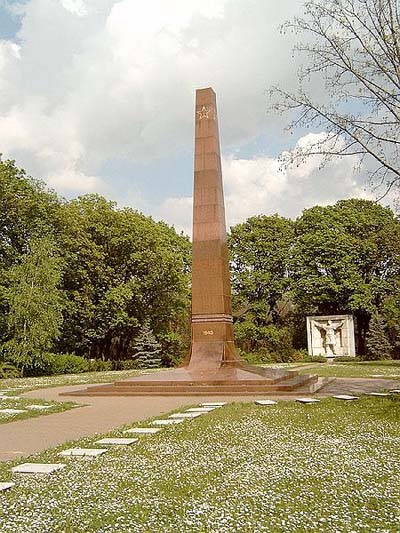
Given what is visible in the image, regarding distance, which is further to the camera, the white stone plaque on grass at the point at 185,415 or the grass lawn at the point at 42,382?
the grass lawn at the point at 42,382

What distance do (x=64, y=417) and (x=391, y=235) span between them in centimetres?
2612

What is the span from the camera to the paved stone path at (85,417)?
7211 millimetres

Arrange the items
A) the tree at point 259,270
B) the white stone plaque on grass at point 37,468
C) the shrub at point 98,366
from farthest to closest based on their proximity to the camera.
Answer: the tree at point 259,270, the shrub at point 98,366, the white stone plaque on grass at point 37,468

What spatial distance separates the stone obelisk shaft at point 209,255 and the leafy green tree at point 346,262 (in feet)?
67.8

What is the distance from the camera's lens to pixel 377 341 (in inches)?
1335

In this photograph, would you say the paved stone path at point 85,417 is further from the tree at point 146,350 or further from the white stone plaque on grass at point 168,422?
the tree at point 146,350

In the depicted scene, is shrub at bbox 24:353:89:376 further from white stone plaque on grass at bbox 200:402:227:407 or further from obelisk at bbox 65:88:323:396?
Answer: white stone plaque on grass at bbox 200:402:227:407

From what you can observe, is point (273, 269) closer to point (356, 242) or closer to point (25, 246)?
point (356, 242)

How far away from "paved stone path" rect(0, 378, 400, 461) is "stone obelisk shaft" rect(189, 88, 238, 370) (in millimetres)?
3280

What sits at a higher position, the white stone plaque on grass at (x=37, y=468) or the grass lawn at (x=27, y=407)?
the white stone plaque on grass at (x=37, y=468)

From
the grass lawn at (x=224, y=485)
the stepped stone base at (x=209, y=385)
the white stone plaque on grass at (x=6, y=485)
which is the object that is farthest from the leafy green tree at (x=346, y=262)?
the white stone plaque on grass at (x=6, y=485)

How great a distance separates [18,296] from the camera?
22531 mm

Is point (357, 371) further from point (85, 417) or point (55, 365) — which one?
point (85, 417)

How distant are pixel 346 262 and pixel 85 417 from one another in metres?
29.1
